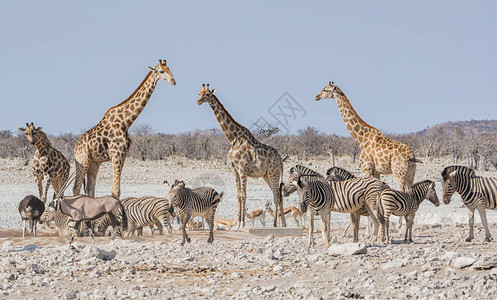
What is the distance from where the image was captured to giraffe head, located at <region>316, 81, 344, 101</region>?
1598cm

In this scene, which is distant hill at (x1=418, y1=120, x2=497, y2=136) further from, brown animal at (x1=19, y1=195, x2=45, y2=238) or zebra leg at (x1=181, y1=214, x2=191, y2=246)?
zebra leg at (x1=181, y1=214, x2=191, y2=246)

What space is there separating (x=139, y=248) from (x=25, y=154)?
28.7 m

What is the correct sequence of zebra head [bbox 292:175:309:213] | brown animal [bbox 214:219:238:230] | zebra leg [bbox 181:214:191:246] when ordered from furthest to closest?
brown animal [bbox 214:219:238:230] → zebra leg [bbox 181:214:191:246] → zebra head [bbox 292:175:309:213]

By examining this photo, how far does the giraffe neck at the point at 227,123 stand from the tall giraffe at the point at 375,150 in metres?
1.88

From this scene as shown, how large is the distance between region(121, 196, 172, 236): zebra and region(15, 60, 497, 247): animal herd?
18 millimetres

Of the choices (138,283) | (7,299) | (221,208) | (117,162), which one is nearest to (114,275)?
(138,283)

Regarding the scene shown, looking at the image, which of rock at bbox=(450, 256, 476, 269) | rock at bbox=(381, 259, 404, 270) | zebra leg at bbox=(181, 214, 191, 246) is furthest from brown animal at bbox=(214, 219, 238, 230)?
rock at bbox=(450, 256, 476, 269)

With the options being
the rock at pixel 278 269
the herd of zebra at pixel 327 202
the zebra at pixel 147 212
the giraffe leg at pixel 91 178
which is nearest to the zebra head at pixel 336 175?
the herd of zebra at pixel 327 202

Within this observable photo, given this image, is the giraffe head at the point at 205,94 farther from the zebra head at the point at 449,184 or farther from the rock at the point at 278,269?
the rock at the point at 278,269

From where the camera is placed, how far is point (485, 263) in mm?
8477

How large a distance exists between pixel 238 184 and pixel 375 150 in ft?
9.99

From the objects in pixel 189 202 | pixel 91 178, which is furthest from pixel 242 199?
pixel 189 202

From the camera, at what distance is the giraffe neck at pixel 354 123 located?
1572cm

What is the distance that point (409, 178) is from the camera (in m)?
15.0
